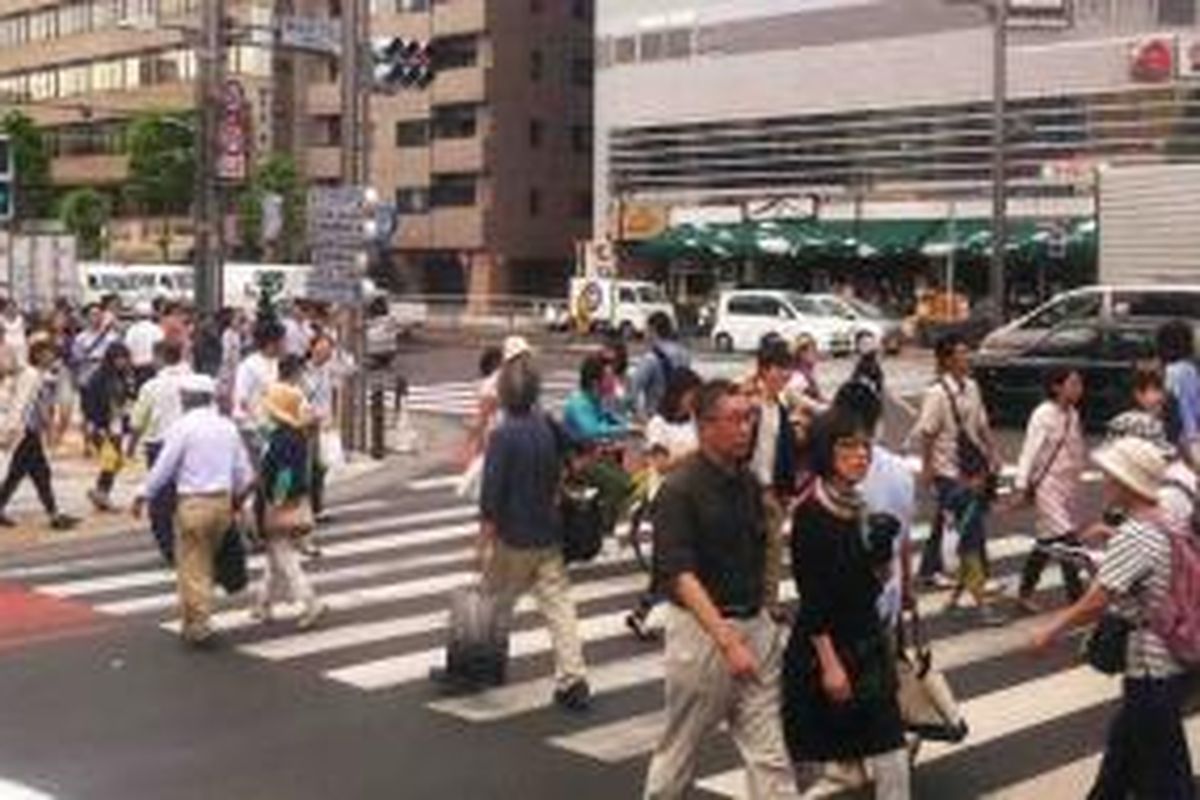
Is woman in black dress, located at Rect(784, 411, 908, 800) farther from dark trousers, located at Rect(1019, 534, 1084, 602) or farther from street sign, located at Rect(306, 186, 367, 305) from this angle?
street sign, located at Rect(306, 186, 367, 305)

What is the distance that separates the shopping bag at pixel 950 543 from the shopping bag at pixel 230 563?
4.39m

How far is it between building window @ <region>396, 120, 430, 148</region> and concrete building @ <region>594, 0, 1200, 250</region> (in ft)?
31.4

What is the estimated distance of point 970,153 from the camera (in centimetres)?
6009

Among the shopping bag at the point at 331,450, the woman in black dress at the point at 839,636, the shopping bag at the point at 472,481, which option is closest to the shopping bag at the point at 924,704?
the woman in black dress at the point at 839,636

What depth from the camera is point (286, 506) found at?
1314 centimetres

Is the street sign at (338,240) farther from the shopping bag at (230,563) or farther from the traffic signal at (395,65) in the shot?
the shopping bag at (230,563)

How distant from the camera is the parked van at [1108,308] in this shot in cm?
2619

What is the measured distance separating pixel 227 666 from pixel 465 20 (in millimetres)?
70791

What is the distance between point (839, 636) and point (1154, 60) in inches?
1939

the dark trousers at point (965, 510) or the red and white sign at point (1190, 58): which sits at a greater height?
the red and white sign at point (1190, 58)

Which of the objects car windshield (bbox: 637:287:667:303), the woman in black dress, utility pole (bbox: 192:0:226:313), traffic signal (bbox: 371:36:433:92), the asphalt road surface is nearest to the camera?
the woman in black dress

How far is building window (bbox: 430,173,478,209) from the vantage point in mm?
81062

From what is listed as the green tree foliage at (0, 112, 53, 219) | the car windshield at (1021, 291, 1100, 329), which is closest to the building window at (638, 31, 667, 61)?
the green tree foliage at (0, 112, 53, 219)

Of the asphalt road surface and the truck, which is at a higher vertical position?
the truck
